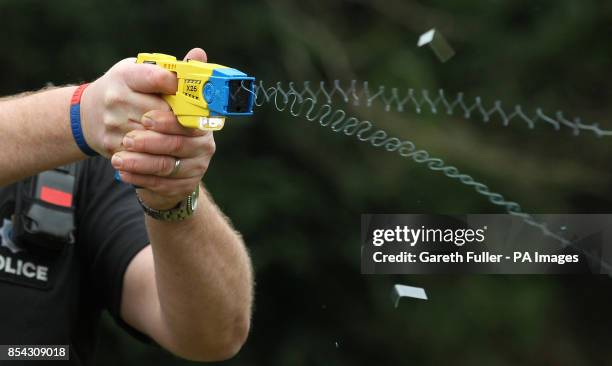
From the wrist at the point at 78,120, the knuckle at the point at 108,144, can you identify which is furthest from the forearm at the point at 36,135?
the knuckle at the point at 108,144

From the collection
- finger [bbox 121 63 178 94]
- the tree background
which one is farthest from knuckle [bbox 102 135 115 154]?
the tree background

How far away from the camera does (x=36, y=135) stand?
1.83 m

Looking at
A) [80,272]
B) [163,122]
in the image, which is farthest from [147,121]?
[80,272]

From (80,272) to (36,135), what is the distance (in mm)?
525

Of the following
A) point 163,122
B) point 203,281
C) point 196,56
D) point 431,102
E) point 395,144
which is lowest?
point 203,281

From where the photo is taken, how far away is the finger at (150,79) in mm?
1578

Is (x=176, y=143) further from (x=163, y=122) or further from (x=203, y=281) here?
(x=203, y=281)

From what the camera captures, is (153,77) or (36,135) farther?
(36,135)

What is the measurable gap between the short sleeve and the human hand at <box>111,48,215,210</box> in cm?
54

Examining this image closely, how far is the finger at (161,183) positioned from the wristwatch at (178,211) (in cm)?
10

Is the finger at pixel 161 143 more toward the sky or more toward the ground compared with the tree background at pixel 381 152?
more toward the ground

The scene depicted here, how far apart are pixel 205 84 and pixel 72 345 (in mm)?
935

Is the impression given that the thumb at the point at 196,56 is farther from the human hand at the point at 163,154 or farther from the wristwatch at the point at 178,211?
the wristwatch at the point at 178,211

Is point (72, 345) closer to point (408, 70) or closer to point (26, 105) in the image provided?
point (26, 105)
